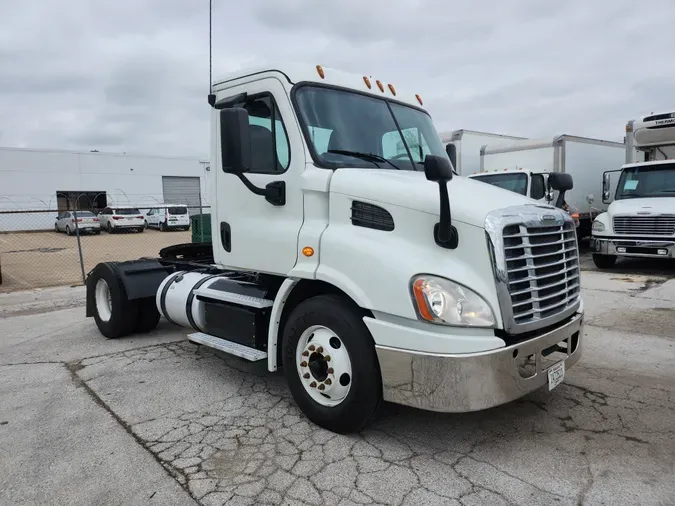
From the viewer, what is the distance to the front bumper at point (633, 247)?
11.0 meters

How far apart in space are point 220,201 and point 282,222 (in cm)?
91

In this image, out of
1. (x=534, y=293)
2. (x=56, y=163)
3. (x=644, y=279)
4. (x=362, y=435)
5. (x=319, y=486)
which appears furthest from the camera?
(x=56, y=163)

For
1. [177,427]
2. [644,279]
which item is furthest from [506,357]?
[644,279]

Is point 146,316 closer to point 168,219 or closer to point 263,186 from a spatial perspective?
Result: point 263,186

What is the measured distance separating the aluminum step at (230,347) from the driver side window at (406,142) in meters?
1.92

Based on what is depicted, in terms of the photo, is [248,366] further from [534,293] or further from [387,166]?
[534,293]

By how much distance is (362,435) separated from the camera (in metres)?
3.70

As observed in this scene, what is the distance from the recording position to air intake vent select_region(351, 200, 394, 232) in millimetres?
3463

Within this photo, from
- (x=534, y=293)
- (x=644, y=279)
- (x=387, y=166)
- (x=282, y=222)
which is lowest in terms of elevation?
(x=644, y=279)

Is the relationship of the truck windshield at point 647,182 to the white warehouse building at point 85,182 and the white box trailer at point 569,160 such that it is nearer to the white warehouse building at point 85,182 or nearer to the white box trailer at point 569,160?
the white box trailer at point 569,160

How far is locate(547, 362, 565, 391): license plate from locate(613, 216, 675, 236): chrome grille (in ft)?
30.1

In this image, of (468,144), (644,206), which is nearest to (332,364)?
(644,206)

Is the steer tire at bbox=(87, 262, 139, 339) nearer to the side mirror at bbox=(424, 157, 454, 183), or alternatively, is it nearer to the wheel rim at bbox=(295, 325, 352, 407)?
the wheel rim at bbox=(295, 325, 352, 407)

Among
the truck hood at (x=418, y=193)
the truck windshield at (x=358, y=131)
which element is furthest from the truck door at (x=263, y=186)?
the truck hood at (x=418, y=193)
